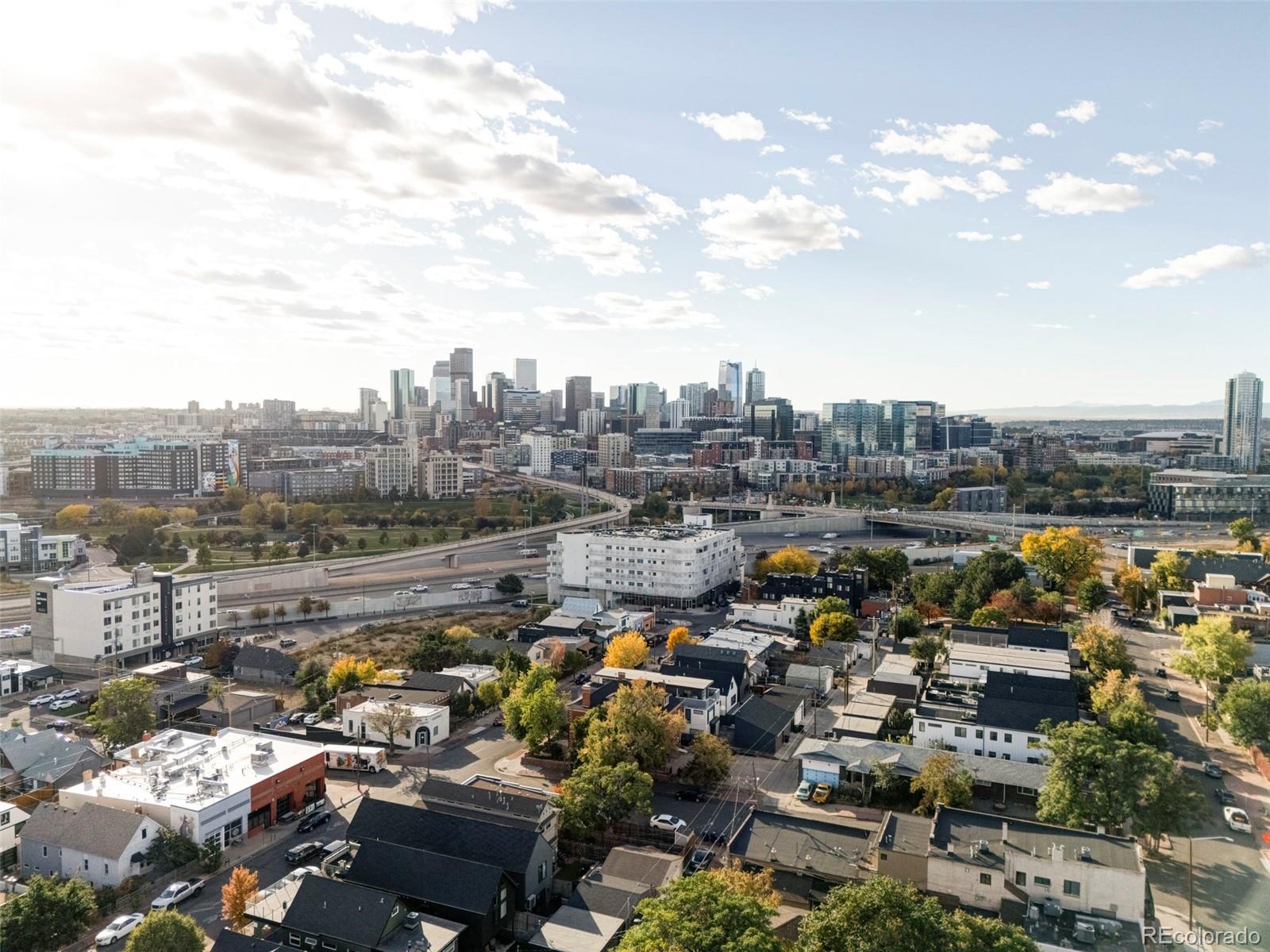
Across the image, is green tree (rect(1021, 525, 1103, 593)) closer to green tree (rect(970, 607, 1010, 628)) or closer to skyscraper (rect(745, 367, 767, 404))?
green tree (rect(970, 607, 1010, 628))

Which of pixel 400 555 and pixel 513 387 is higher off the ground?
pixel 513 387

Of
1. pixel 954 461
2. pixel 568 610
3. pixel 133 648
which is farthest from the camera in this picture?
pixel 954 461

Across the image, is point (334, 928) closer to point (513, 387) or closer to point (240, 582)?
point (240, 582)

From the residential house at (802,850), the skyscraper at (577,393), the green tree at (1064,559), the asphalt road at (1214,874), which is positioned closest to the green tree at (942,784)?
the residential house at (802,850)

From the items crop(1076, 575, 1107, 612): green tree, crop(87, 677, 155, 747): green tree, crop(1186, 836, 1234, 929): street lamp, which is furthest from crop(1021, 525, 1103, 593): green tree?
crop(87, 677, 155, 747): green tree

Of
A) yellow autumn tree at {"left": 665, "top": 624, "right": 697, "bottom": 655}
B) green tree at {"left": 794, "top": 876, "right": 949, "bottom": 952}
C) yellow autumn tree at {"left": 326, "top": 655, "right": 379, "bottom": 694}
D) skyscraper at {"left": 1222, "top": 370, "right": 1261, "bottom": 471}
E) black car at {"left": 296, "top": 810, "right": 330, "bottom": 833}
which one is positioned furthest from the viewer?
skyscraper at {"left": 1222, "top": 370, "right": 1261, "bottom": 471}

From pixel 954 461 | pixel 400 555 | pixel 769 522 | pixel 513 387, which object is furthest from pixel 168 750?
pixel 513 387
